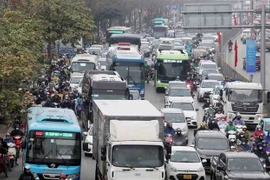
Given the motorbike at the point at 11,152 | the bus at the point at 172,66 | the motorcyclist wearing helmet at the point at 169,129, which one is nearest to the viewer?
the motorbike at the point at 11,152

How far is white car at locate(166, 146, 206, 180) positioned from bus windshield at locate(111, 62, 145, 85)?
67.9ft

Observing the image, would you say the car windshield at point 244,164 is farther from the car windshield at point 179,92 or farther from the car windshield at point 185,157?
the car windshield at point 179,92

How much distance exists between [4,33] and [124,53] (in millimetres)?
14978

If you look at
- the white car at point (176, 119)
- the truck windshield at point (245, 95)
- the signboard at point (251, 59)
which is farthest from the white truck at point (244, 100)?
the signboard at point (251, 59)

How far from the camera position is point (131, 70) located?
50.8 meters

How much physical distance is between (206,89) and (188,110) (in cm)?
1027

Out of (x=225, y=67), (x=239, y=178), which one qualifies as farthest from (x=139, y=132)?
(x=225, y=67)

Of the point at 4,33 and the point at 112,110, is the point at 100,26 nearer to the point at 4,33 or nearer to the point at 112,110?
the point at 4,33

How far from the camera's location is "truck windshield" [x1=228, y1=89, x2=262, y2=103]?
142 ft

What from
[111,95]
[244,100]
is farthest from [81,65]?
[111,95]

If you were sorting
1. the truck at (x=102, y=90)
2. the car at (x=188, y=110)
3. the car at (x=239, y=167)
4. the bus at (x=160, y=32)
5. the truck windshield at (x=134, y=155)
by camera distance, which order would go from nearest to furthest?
the truck windshield at (x=134, y=155), the car at (x=239, y=167), the truck at (x=102, y=90), the car at (x=188, y=110), the bus at (x=160, y=32)

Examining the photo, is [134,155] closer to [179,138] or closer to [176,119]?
[179,138]

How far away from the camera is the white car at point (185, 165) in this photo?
28359mm

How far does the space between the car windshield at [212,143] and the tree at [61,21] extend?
2856cm
